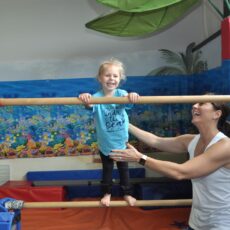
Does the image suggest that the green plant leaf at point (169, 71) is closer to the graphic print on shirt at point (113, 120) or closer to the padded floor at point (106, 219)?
the padded floor at point (106, 219)

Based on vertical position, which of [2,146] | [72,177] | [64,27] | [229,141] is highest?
[64,27]

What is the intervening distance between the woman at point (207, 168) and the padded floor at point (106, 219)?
5.01 ft

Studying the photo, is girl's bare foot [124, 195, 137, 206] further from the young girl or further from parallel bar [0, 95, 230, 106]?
parallel bar [0, 95, 230, 106]

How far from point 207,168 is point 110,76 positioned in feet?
2.63

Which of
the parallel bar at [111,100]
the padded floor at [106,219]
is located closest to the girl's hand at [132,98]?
the parallel bar at [111,100]

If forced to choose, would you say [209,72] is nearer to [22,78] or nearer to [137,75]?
[137,75]

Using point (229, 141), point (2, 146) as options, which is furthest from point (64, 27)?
point (229, 141)

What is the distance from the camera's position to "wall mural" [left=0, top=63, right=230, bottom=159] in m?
4.22

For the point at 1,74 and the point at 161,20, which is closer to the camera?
the point at 161,20

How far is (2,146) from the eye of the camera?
14.0ft

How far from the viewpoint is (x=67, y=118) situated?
4242 mm

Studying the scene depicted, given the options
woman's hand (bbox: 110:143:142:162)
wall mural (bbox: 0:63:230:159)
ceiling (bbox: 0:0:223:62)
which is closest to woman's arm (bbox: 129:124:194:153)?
woman's hand (bbox: 110:143:142:162)

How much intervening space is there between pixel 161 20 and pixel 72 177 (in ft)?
6.98

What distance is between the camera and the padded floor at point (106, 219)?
10.7ft
